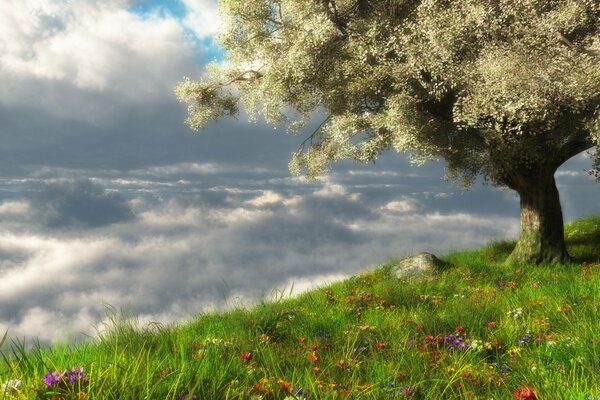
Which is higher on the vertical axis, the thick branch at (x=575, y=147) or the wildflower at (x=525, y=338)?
the thick branch at (x=575, y=147)

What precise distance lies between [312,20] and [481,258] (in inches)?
462

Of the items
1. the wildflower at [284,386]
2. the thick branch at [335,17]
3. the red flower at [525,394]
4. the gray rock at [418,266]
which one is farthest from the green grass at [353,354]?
the thick branch at [335,17]

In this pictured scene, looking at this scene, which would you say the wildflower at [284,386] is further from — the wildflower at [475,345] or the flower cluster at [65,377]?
the wildflower at [475,345]

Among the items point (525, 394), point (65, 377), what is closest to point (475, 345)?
point (525, 394)

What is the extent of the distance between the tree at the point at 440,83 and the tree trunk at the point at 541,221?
0.13ft

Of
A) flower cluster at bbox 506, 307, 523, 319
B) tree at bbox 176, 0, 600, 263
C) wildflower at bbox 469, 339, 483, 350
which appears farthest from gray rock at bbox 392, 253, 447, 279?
wildflower at bbox 469, 339, 483, 350

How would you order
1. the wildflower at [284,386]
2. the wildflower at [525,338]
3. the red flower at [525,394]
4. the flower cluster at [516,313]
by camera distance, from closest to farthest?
the red flower at [525,394] < the wildflower at [284,386] < the wildflower at [525,338] < the flower cluster at [516,313]

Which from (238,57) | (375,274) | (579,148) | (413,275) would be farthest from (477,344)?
(238,57)

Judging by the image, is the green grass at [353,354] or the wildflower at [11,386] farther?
the green grass at [353,354]

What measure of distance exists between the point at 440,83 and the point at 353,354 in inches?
418

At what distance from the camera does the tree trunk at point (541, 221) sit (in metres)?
20.5

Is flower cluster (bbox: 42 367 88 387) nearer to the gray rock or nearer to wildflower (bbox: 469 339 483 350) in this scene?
wildflower (bbox: 469 339 483 350)

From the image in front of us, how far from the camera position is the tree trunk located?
20.5m

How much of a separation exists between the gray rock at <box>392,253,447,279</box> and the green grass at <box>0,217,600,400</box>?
4538 mm
